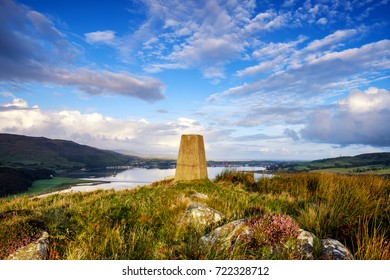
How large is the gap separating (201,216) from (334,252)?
3.04 meters

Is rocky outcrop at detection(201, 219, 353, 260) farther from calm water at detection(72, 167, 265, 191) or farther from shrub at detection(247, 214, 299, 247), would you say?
calm water at detection(72, 167, 265, 191)

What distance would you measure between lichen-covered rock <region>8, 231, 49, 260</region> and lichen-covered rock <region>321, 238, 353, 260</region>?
176 inches

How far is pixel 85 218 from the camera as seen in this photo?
596 centimetres

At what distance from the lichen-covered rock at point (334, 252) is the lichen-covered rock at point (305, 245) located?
0.17m

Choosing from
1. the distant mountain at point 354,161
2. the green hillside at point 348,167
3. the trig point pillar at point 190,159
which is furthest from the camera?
the distant mountain at point 354,161

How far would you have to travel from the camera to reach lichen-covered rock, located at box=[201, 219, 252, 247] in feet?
13.7

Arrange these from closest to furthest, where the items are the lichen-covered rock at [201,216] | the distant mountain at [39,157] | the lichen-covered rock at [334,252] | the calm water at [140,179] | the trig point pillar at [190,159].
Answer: the lichen-covered rock at [334,252] → the lichen-covered rock at [201,216] → the trig point pillar at [190,159] → the calm water at [140,179] → the distant mountain at [39,157]

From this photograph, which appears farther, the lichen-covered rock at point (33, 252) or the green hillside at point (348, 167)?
the green hillside at point (348, 167)

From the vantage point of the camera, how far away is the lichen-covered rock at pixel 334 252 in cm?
377

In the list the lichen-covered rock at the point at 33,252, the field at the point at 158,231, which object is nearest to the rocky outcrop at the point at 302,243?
the field at the point at 158,231

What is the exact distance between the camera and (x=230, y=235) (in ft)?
14.6

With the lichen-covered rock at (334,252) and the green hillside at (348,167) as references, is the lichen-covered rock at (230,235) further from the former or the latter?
the green hillside at (348,167)

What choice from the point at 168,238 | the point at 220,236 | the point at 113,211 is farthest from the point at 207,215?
the point at 113,211

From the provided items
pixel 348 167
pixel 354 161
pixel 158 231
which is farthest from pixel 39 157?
pixel 158 231
